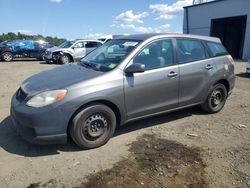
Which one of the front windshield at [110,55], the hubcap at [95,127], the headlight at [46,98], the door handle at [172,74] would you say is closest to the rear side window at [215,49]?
the door handle at [172,74]

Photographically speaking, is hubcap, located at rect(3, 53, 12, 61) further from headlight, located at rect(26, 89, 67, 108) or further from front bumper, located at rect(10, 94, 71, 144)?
headlight, located at rect(26, 89, 67, 108)

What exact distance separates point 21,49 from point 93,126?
61.0 ft

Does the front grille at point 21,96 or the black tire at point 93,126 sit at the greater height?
the front grille at point 21,96

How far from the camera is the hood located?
420cm

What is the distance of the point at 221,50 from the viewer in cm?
614

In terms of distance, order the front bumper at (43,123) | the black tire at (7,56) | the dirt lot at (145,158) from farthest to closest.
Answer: the black tire at (7,56)
the front bumper at (43,123)
the dirt lot at (145,158)

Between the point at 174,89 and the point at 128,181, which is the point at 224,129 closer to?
the point at 174,89

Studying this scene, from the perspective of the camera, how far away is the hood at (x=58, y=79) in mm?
4199

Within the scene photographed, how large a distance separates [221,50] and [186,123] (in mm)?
1859

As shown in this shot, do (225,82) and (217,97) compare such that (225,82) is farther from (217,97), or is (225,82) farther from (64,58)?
(64,58)

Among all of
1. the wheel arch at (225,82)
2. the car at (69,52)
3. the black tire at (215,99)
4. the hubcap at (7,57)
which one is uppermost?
the wheel arch at (225,82)

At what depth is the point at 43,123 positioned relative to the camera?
3.94 meters

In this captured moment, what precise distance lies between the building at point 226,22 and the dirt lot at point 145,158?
63.5ft

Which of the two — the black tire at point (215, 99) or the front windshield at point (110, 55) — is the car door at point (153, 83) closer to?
the front windshield at point (110, 55)
